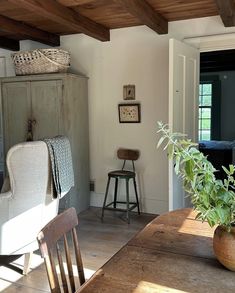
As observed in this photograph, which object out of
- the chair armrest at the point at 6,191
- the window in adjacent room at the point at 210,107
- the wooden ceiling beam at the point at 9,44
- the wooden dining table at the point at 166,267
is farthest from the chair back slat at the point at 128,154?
the window in adjacent room at the point at 210,107

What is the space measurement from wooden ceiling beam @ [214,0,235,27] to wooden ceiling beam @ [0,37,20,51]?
2806 millimetres

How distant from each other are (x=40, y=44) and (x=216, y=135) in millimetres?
5543

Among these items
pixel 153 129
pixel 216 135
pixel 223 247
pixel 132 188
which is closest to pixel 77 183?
pixel 132 188

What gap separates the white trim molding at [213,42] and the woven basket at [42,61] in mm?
1493

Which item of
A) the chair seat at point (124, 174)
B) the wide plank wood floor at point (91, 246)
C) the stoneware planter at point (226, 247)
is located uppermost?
the stoneware planter at point (226, 247)

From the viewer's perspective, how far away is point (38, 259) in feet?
9.35

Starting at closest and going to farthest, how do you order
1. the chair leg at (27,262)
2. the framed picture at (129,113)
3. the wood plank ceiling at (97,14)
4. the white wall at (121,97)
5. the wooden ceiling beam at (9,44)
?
the chair leg at (27,262), the wood plank ceiling at (97,14), the white wall at (121,97), the framed picture at (129,113), the wooden ceiling beam at (9,44)

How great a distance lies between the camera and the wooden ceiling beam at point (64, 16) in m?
2.77

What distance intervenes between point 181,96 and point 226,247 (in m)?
2.41

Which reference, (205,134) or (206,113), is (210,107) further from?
(205,134)

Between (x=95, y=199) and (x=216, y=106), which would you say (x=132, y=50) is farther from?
(x=216, y=106)

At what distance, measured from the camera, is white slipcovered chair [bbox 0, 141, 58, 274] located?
7.61ft

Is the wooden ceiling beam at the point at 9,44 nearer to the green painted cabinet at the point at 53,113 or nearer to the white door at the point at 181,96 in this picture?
the green painted cabinet at the point at 53,113

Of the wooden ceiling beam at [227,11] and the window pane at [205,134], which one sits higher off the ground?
the wooden ceiling beam at [227,11]
